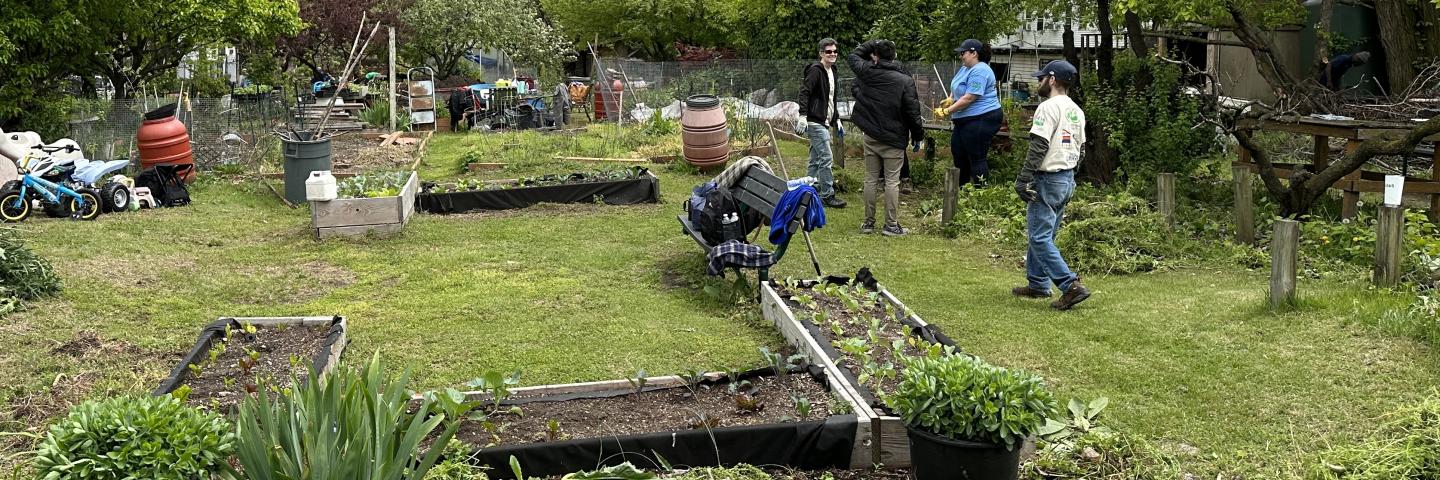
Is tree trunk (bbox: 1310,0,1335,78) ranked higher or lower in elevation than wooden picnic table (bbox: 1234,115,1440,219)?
higher

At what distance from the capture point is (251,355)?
5922mm

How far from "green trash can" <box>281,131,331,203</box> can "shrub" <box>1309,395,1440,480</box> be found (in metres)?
9.96

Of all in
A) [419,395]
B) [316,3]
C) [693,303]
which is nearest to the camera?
[419,395]

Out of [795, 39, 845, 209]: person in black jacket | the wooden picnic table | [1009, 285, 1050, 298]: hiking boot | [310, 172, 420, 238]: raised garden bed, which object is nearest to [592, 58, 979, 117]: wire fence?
[795, 39, 845, 209]: person in black jacket

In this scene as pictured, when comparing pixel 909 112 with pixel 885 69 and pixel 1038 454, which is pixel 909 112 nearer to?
pixel 885 69

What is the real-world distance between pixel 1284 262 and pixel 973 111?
4.73 m

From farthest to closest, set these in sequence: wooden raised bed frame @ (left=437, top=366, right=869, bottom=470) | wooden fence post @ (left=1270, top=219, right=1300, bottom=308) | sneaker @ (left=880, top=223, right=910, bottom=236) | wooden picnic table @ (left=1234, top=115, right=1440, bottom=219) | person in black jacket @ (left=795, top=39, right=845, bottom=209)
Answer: person in black jacket @ (left=795, top=39, right=845, bottom=209) < sneaker @ (left=880, top=223, right=910, bottom=236) < wooden picnic table @ (left=1234, top=115, right=1440, bottom=219) < wooden fence post @ (left=1270, top=219, right=1300, bottom=308) < wooden raised bed frame @ (left=437, top=366, right=869, bottom=470)

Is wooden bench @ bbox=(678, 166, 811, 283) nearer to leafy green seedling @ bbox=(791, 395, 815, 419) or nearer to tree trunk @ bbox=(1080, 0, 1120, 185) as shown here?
leafy green seedling @ bbox=(791, 395, 815, 419)

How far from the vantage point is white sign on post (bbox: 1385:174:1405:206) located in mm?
7340

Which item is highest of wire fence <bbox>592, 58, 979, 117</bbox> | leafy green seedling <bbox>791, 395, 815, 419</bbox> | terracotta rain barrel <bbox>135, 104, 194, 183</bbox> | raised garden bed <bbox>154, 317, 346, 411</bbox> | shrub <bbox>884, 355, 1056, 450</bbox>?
wire fence <bbox>592, 58, 979, 117</bbox>

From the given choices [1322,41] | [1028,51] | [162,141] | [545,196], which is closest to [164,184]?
[162,141]

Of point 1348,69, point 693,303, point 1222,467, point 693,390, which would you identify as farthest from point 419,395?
point 1348,69

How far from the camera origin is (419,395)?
5414 millimetres

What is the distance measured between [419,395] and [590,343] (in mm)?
1472
